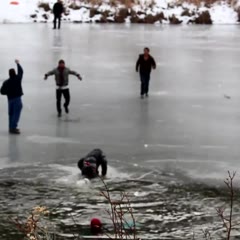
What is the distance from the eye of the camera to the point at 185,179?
10102 mm

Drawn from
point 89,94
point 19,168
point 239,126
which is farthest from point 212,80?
point 19,168

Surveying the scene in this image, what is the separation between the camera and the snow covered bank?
37806 millimetres

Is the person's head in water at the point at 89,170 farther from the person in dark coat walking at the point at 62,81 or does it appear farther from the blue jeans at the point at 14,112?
the person in dark coat walking at the point at 62,81

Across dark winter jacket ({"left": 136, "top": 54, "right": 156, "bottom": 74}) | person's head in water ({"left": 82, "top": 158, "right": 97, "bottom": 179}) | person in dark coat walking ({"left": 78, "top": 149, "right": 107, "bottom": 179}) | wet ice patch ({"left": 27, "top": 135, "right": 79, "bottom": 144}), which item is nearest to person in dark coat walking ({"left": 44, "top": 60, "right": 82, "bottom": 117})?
wet ice patch ({"left": 27, "top": 135, "right": 79, "bottom": 144})

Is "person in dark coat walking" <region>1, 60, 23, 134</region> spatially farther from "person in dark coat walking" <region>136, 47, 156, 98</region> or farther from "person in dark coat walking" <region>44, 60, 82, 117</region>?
"person in dark coat walking" <region>136, 47, 156, 98</region>

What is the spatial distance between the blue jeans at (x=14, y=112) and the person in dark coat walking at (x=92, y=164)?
2986mm

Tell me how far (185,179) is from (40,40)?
59.7 feet

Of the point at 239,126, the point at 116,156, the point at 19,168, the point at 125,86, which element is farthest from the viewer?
the point at 125,86

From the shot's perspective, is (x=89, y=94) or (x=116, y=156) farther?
(x=89, y=94)

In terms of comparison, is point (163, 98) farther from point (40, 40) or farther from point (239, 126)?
point (40, 40)

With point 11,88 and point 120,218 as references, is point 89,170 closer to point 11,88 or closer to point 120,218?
point 11,88

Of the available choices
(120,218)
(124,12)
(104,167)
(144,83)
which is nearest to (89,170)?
(104,167)

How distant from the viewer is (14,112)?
13227 millimetres

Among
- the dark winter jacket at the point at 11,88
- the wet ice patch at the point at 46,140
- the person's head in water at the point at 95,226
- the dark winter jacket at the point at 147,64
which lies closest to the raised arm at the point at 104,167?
the wet ice patch at the point at 46,140
